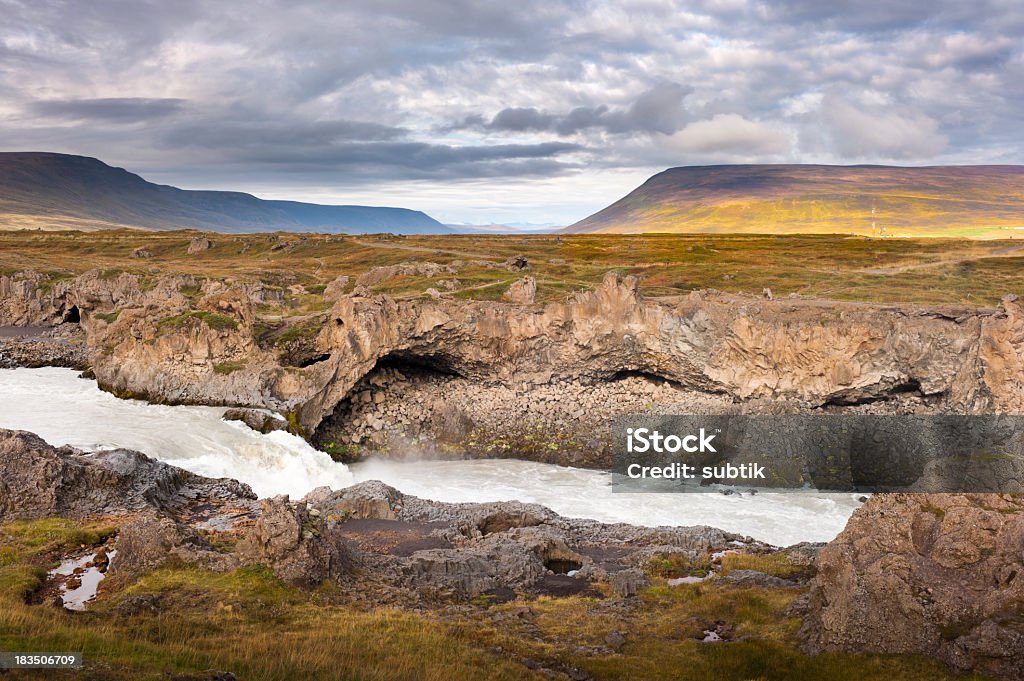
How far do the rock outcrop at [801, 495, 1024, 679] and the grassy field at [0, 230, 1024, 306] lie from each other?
3913cm

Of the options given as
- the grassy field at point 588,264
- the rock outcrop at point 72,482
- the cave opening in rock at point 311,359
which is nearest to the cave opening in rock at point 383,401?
the cave opening in rock at point 311,359

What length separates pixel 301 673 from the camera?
47.0ft

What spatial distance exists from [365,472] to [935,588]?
33019mm

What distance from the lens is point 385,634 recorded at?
17266mm

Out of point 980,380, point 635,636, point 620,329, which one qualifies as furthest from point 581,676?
point 980,380

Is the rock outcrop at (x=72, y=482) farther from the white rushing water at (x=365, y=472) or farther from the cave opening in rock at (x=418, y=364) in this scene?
the cave opening in rock at (x=418, y=364)

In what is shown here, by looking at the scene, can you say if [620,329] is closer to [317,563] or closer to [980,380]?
[980,380]

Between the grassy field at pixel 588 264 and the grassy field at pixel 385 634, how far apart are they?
38.7 metres

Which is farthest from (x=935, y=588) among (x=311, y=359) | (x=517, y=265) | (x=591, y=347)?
(x=517, y=265)

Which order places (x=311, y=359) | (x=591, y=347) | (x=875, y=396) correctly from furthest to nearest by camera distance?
(x=591, y=347)
(x=311, y=359)
(x=875, y=396)

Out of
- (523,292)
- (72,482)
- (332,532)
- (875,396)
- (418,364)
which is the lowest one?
(332,532)

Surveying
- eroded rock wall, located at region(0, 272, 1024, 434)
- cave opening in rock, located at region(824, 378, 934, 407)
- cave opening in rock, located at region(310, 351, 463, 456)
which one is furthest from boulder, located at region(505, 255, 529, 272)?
cave opening in rock, located at region(824, 378, 934, 407)

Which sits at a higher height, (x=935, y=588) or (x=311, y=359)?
(x=311, y=359)

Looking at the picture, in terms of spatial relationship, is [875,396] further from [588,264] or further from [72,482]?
[588,264]
